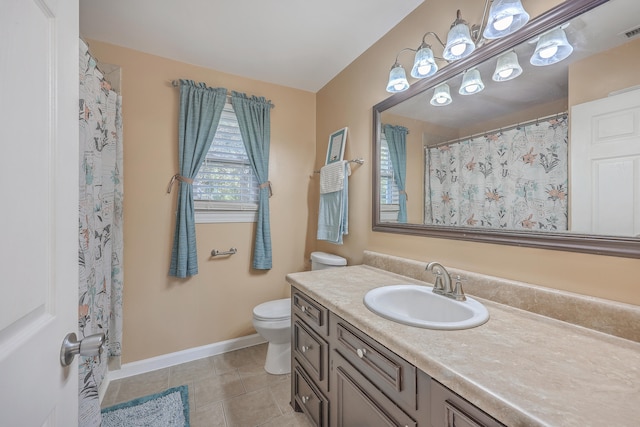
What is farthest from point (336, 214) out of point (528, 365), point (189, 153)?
point (528, 365)

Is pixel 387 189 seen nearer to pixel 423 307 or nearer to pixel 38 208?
pixel 423 307

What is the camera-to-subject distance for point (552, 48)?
3.23ft

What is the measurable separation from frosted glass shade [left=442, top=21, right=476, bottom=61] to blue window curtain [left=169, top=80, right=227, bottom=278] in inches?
67.9

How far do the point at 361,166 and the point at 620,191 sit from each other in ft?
4.43

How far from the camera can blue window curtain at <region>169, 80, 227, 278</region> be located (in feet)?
6.57

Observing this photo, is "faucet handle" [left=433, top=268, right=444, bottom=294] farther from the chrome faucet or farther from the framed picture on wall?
the framed picture on wall

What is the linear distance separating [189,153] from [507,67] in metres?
2.04

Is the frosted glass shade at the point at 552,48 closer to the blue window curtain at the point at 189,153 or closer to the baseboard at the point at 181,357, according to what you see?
the blue window curtain at the point at 189,153

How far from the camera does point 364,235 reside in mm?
1954

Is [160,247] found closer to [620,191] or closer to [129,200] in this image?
[129,200]

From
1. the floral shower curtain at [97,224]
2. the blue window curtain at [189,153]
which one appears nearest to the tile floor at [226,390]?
the floral shower curtain at [97,224]

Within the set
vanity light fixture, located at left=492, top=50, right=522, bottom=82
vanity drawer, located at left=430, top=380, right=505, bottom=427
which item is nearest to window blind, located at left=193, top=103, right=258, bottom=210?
vanity light fixture, located at left=492, top=50, right=522, bottom=82

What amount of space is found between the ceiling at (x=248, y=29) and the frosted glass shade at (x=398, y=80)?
37cm

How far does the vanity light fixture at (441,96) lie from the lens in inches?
54.2
